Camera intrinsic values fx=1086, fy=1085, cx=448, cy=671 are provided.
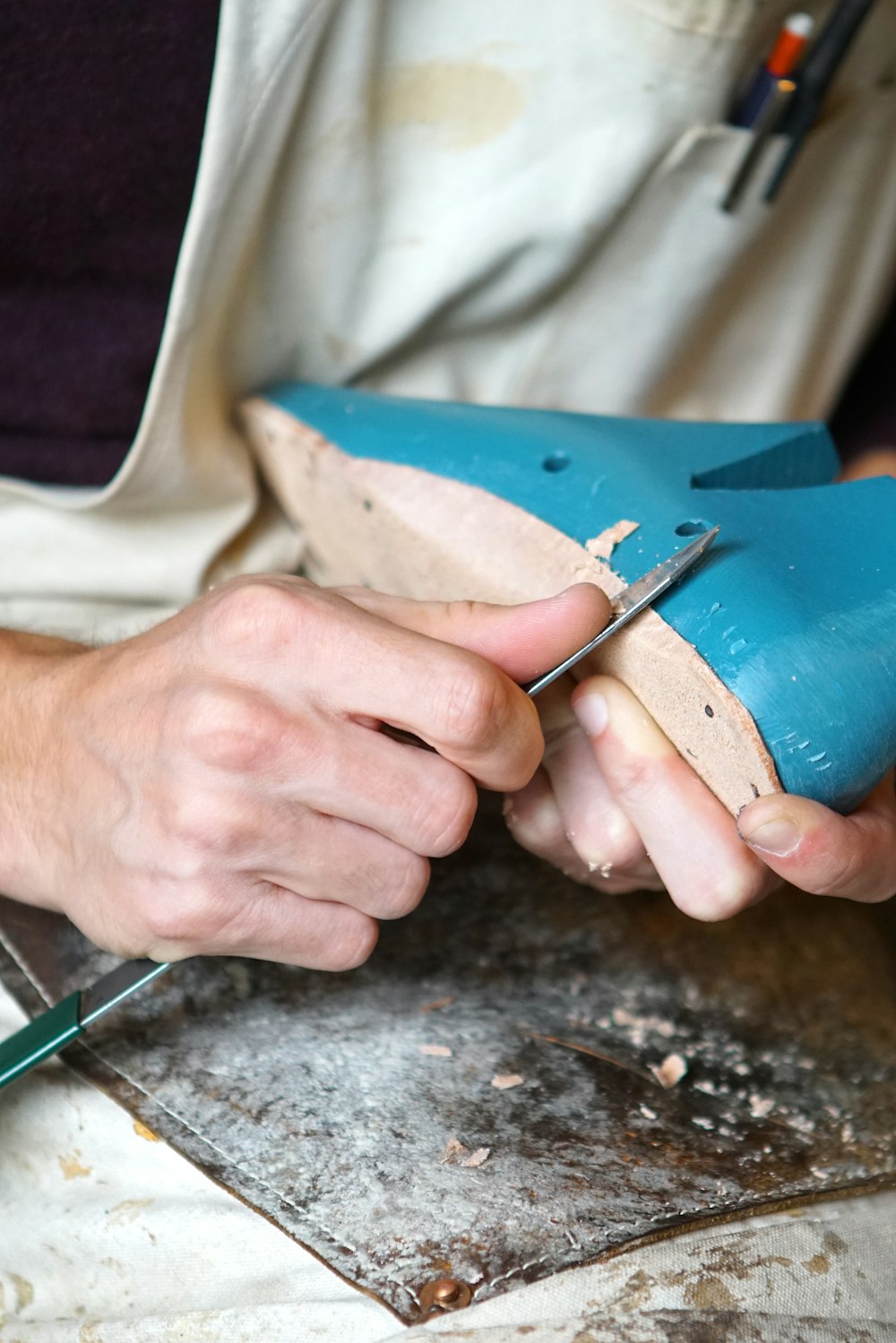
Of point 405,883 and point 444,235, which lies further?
point 444,235

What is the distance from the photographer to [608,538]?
61 centimetres

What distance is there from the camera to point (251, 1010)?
66cm

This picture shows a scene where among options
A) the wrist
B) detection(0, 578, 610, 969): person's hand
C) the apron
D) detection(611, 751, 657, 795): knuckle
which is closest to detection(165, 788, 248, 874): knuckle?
detection(0, 578, 610, 969): person's hand

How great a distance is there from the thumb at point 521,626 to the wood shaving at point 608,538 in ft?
0.15

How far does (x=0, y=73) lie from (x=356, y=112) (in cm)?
23

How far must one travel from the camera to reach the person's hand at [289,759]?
1.76ft

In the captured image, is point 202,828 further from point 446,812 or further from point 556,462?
point 556,462

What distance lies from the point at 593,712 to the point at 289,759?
7.2 inches

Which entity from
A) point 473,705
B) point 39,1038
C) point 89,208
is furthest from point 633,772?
point 89,208

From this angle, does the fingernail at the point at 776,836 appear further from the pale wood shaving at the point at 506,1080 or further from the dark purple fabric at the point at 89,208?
the dark purple fabric at the point at 89,208

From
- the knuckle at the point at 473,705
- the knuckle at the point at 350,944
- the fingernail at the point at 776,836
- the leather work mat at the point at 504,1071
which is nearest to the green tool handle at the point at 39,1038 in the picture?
the leather work mat at the point at 504,1071

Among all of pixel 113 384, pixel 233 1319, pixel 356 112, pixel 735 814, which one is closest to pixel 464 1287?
pixel 233 1319

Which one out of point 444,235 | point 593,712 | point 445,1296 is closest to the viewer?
point 445,1296

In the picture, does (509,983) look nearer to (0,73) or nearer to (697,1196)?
(697,1196)
